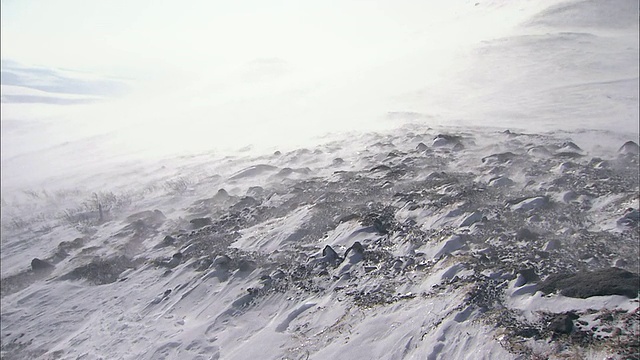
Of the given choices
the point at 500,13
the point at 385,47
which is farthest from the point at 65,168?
the point at 500,13

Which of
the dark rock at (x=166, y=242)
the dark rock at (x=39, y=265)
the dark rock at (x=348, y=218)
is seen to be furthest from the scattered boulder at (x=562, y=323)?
the dark rock at (x=39, y=265)

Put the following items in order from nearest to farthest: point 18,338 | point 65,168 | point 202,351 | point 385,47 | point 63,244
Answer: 1. point 202,351
2. point 18,338
3. point 63,244
4. point 65,168
5. point 385,47

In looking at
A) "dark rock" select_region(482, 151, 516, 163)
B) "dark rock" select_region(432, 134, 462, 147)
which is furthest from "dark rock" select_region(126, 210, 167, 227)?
"dark rock" select_region(482, 151, 516, 163)

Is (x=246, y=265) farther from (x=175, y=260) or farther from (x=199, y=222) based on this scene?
(x=199, y=222)

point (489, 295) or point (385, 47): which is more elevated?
point (385, 47)

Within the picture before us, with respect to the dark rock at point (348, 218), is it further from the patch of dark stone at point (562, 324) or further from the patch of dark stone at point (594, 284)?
the patch of dark stone at point (562, 324)

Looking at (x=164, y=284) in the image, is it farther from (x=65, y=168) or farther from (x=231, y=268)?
(x=65, y=168)

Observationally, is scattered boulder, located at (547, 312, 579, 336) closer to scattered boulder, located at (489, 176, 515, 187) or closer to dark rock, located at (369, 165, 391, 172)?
scattered boulder, located at (489, 176, 515, 187)
